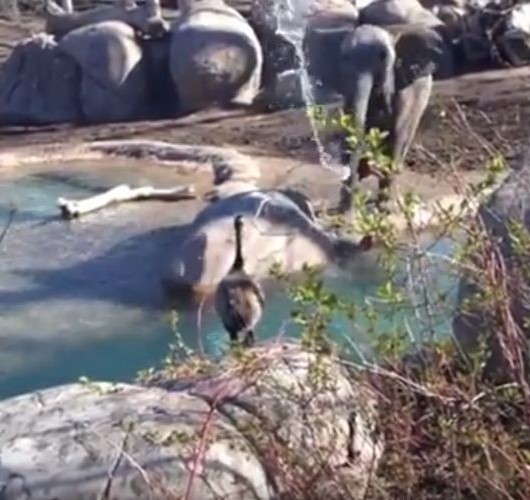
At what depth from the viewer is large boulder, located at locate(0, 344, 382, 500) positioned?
14.4ft

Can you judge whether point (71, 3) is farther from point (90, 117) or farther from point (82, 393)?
point (82, 393)

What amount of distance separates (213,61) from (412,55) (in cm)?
380

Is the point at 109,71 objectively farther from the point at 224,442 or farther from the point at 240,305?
the point at 224,442

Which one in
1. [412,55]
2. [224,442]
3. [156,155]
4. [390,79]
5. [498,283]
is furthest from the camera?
[156,155]

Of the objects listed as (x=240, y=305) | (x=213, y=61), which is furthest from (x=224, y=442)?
(x=213, y=61)

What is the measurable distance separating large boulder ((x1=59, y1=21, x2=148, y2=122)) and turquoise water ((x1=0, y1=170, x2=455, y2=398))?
404cm

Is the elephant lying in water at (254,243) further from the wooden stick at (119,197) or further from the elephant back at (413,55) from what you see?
the elephant back at (413,55)

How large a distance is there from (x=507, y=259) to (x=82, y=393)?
1.26 metres

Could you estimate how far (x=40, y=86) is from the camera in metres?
17.2

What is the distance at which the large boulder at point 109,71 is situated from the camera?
16734 mm

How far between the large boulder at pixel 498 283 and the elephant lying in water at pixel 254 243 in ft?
13.6

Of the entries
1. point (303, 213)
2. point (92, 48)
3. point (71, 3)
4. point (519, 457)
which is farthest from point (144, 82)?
point (519, 457)

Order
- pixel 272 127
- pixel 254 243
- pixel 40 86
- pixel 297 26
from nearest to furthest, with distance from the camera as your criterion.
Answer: pixel 254 243
pixel 272 127
pixel 40 86
pixel 297 26

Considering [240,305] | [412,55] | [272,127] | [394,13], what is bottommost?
[272,127]
